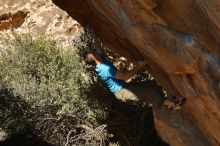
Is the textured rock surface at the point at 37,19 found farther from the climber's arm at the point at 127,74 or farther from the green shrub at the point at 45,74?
the climber's arm at the point at 127,74

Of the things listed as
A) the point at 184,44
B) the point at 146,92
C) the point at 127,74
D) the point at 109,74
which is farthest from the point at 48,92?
the point at 184,44

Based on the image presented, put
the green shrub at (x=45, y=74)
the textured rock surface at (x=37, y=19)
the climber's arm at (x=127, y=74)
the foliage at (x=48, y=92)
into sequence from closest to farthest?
the climber's arm at (x=127, y=74) < the foliage at (x=48, y=92) < the green shrub at (x=45, y=74) < the textured rock surface at (x=37, y=19)

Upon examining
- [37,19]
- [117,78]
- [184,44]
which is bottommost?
[37,19]

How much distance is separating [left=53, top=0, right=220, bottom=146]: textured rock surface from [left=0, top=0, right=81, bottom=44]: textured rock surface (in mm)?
4535

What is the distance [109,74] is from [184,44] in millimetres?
1839

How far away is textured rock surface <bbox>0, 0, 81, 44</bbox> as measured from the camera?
12281mm

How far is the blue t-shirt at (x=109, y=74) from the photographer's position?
8.17 m

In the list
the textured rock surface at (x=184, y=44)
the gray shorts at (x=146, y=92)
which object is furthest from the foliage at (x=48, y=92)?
the textured rock surface at (x=184, y=44)

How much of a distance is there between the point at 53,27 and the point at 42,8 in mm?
522

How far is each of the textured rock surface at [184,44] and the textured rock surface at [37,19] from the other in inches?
179

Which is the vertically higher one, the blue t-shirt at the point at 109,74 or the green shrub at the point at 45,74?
the blue t-shirt at the point at 109,74

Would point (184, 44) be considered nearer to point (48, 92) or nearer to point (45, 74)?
point (48, 92)

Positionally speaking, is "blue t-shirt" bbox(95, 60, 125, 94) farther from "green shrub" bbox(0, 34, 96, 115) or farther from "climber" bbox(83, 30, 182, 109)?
"green shrub" bbox(0, 34, 96, 115)

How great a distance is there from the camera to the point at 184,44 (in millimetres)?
6637
